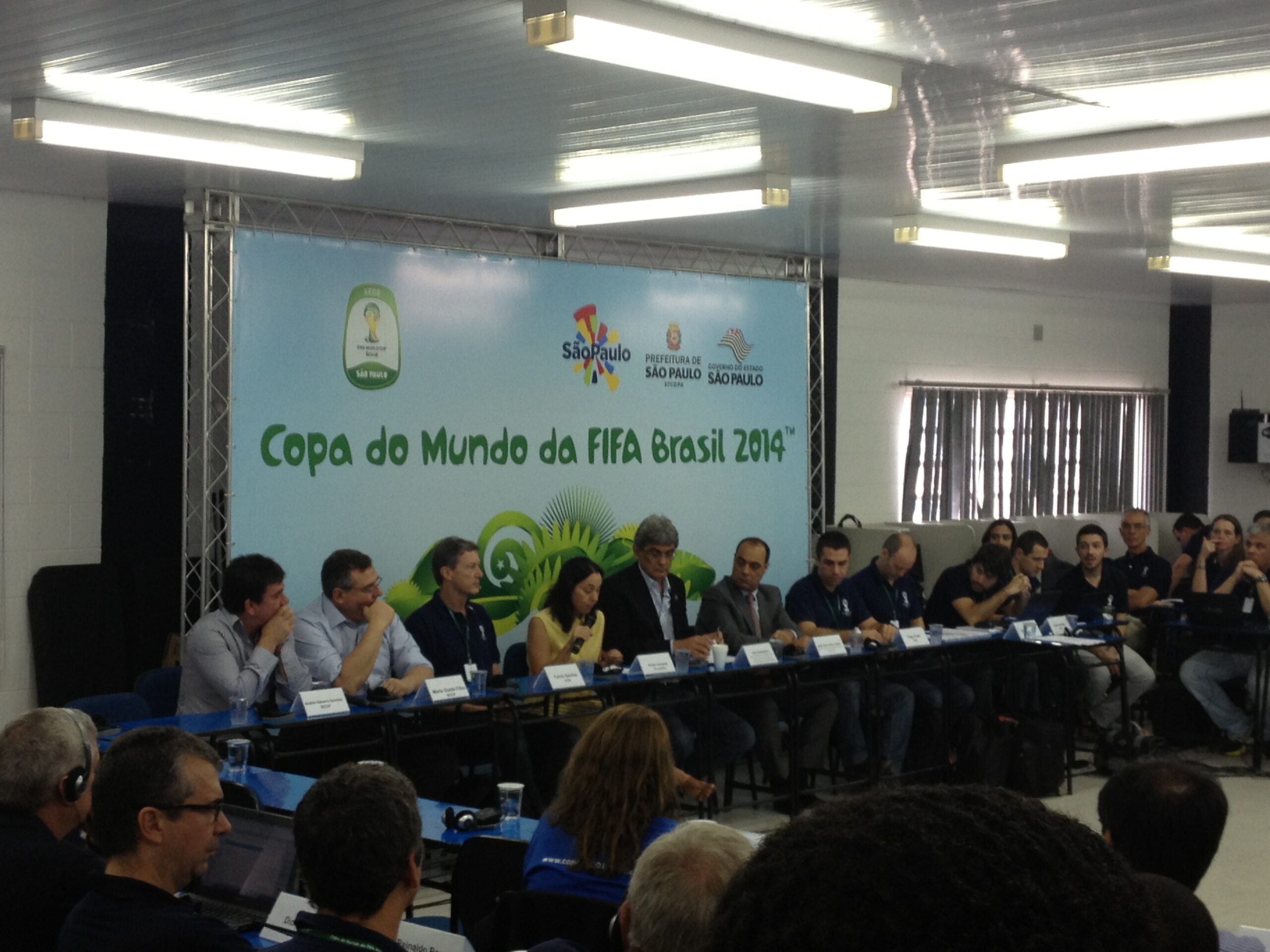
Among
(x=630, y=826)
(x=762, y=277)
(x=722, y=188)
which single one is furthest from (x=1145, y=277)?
(x=630, y=826)

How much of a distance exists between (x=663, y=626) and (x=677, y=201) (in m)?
2.07

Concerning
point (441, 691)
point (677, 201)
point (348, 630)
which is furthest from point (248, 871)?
point (677, 201)

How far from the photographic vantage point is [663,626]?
269 inches

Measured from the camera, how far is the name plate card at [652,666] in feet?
19.6

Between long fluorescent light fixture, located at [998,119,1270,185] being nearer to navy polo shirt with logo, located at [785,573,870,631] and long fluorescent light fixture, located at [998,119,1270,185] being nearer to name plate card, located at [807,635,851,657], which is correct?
name plate card, located at [807,635,851,657]

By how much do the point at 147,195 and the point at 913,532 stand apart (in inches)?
226

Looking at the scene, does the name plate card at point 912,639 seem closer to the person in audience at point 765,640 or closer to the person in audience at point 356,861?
the person in audience at point 765,640

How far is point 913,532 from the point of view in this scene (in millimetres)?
9914

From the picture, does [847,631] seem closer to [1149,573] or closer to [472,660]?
[472,660]

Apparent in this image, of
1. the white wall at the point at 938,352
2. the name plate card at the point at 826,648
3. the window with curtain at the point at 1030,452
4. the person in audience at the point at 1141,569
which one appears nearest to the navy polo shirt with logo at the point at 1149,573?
the person in audience at the point at 1141,569

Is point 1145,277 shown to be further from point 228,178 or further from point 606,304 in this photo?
point 228,178

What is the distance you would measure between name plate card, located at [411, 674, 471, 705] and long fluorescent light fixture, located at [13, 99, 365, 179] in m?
2.06

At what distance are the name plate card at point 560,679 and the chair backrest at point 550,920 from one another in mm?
2739

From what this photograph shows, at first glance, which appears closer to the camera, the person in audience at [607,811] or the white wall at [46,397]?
the person in audience at [607,811]
